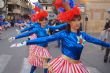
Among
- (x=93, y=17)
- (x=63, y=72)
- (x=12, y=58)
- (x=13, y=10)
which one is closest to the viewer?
(x=63, y=72)

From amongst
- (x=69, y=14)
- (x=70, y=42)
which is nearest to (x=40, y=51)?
(x=70, y=42)

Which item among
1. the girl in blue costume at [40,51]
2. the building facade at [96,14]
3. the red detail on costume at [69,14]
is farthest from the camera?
the building facade at [96,14]

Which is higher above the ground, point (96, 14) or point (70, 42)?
point (70, 42)

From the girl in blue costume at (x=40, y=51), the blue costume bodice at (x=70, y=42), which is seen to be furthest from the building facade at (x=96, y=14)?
the blue costume bodice at (x=70, y=42)

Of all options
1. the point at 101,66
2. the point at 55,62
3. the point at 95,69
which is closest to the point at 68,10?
the point at 55,62

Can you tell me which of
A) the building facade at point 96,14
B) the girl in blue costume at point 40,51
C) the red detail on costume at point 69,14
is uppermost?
the red detail on costume at point 69,14

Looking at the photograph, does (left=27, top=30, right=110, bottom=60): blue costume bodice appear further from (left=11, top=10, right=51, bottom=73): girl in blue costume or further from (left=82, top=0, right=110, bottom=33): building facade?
(left=82, top=0, right=110, bottom=33): building facade

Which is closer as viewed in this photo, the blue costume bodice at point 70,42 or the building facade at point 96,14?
the blue costume bodice at point 70,42

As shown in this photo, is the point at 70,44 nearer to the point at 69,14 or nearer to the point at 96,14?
the point at 69,14

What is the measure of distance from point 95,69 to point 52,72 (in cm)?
589

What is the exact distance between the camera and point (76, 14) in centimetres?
602

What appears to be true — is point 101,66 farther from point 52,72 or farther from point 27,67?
point 52,72

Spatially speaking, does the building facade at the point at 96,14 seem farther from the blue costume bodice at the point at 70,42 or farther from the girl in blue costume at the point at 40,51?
the blue costume bodice at the point at 70,42

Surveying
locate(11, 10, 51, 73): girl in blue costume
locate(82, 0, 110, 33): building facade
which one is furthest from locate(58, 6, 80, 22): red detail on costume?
locate(82, 0, 110, 33): building facade
